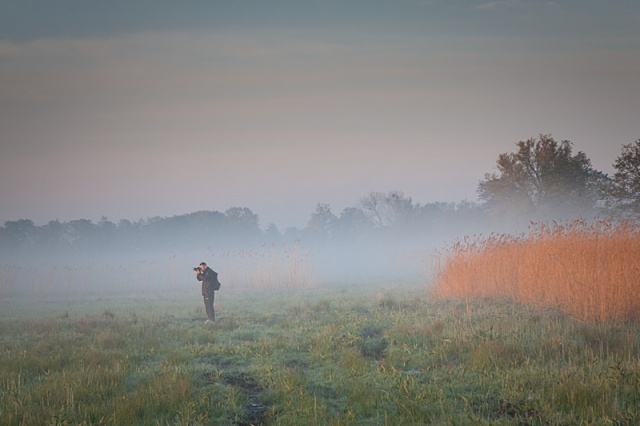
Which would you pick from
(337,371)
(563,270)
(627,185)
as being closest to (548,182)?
(627,185)

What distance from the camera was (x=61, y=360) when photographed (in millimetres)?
10242

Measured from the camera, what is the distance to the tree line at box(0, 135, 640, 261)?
34.2m

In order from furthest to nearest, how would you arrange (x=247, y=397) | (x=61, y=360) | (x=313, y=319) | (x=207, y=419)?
(x=313, y=319), (x=61, y=360), (x=247, y=397), (x=207, y=419)

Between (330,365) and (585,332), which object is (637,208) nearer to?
(585,332)

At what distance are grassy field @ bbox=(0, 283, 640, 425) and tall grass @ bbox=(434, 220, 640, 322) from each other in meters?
0.89

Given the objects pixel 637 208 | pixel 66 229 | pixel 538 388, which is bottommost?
pixel 538 388

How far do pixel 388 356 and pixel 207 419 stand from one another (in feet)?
13.3

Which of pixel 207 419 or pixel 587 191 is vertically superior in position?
pixel 587 191

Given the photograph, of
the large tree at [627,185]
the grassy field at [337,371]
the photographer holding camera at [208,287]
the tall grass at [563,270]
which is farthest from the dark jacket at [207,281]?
the large tree at [627,185]

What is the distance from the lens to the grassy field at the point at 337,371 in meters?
6.68

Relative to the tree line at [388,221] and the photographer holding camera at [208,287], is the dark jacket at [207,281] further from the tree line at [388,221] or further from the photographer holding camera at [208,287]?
the tree line at [388,221]

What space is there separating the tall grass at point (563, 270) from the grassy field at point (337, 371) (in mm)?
889

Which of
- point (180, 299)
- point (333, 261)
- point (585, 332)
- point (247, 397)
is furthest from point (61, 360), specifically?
point (333, 261)

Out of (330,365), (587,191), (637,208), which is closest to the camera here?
(330,365)
